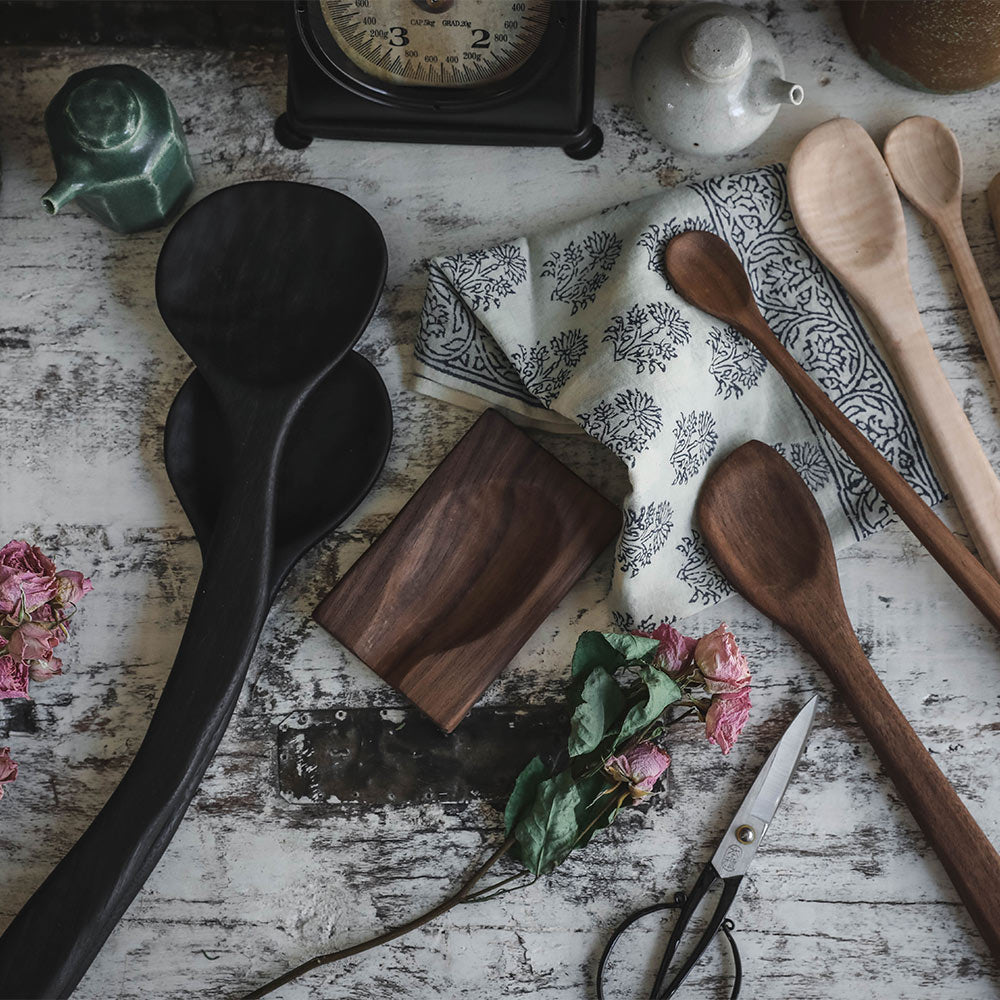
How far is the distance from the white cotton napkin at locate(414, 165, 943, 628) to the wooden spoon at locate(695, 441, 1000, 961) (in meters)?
0.02

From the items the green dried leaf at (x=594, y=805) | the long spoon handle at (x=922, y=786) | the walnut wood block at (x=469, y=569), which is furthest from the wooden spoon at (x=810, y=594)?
the green dried leaf at (x=594, y=805)

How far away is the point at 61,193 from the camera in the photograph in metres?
0.85

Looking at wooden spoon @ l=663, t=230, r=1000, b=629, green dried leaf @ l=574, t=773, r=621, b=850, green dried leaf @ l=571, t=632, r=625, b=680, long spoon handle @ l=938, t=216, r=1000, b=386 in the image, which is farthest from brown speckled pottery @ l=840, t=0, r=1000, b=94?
green dried leaf @ l=574, t=773, r=621, b=850

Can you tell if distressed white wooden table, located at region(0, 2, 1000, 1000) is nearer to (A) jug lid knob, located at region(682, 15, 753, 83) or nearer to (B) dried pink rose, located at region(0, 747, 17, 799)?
(B) dried pink rose, located at region(0, 747, 17, 799)

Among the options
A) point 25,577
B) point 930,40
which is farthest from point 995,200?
point 25,577

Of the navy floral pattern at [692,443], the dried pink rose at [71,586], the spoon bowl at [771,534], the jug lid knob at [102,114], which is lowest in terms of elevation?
the dried pink rose at [71,586]

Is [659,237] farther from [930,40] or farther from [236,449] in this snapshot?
[236,449]

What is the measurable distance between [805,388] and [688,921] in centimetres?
50

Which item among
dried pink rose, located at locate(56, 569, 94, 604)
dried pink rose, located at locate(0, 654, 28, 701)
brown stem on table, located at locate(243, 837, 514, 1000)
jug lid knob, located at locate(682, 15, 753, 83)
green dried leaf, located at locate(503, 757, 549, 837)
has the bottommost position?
brown stem on table, located at locate(243, 837, 514, 1000)

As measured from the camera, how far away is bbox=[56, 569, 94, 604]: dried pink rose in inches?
35.3

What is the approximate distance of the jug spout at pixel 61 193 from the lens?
0.84 metres

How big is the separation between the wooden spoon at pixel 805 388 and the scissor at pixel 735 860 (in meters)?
0.18

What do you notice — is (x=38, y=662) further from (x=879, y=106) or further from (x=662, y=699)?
(x=879, y=106)

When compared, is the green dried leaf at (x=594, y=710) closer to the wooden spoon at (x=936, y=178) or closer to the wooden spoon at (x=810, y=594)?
the wooden spoon at (x=810, y=594)
